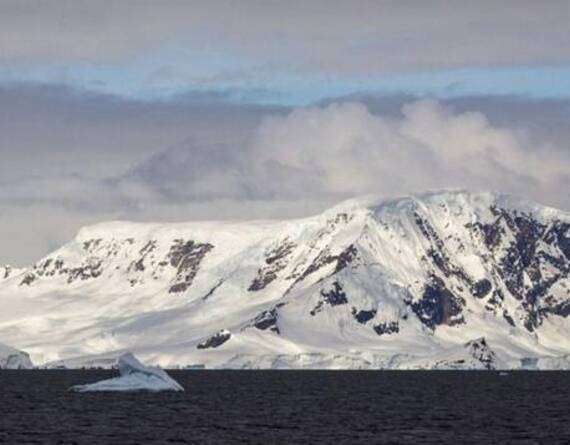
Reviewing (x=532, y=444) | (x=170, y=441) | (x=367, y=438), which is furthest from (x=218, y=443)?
(x=532, y=444)

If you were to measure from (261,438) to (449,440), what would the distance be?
808 inches

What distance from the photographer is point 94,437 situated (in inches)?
7820

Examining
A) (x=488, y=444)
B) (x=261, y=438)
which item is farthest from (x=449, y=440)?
(x=261, y=438)

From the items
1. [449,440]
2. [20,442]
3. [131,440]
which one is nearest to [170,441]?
[131,440]

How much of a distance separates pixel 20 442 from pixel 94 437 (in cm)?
1138

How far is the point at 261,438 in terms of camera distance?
198750mm

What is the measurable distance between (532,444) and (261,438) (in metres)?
29.4

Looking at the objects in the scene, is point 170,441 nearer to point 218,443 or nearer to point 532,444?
point 218,443

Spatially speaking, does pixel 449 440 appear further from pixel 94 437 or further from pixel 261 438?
pixel 94 437

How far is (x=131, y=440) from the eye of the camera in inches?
7623

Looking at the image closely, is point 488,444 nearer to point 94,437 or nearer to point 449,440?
point 449,440

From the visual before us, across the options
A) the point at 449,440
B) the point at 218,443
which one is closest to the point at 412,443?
the point at 449,440

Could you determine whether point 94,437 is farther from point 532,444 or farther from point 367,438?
point 532,444

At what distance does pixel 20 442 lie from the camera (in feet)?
622
